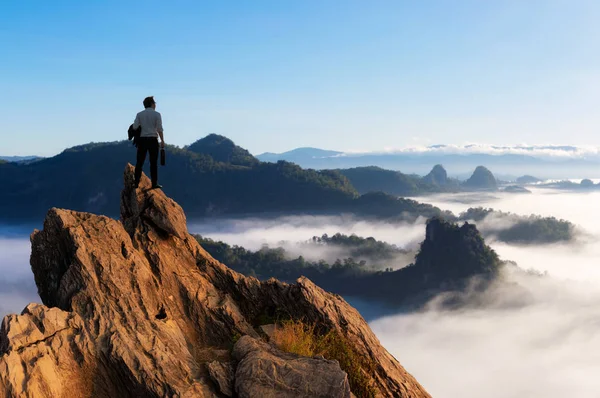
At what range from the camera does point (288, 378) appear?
1255cm

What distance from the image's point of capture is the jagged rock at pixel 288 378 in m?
12.3

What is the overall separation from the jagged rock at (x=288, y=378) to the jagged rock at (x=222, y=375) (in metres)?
0.23

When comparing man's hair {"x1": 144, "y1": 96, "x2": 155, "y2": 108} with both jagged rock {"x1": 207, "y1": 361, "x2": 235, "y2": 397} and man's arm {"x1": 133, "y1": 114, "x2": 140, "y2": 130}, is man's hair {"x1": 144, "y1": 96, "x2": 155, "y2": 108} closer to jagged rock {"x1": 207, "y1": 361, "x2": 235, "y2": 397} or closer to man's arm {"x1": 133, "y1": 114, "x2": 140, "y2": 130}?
man's arm {"x1": 133, "y1": 114, "x2": 140, "y2": 130}

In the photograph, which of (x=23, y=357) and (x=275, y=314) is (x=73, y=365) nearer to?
(x=23, y=357)

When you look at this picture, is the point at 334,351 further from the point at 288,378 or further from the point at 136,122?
the point at 136,122

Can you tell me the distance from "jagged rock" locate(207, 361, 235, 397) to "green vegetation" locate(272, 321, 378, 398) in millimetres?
2148

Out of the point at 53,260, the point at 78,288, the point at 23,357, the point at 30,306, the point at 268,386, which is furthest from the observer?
the point at 53,260

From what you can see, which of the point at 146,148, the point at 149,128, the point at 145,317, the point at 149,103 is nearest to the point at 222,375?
the point at 145,317

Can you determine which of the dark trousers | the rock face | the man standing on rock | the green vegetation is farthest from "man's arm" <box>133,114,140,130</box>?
the green vegetation

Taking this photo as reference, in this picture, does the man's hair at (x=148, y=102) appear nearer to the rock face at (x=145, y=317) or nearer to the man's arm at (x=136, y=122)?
the man's arm at (x=136, y=122)

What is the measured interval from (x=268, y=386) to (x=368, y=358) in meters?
5.27

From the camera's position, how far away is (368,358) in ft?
54.3

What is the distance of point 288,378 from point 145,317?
185 inches

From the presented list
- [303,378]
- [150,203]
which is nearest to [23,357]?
[303,378]
